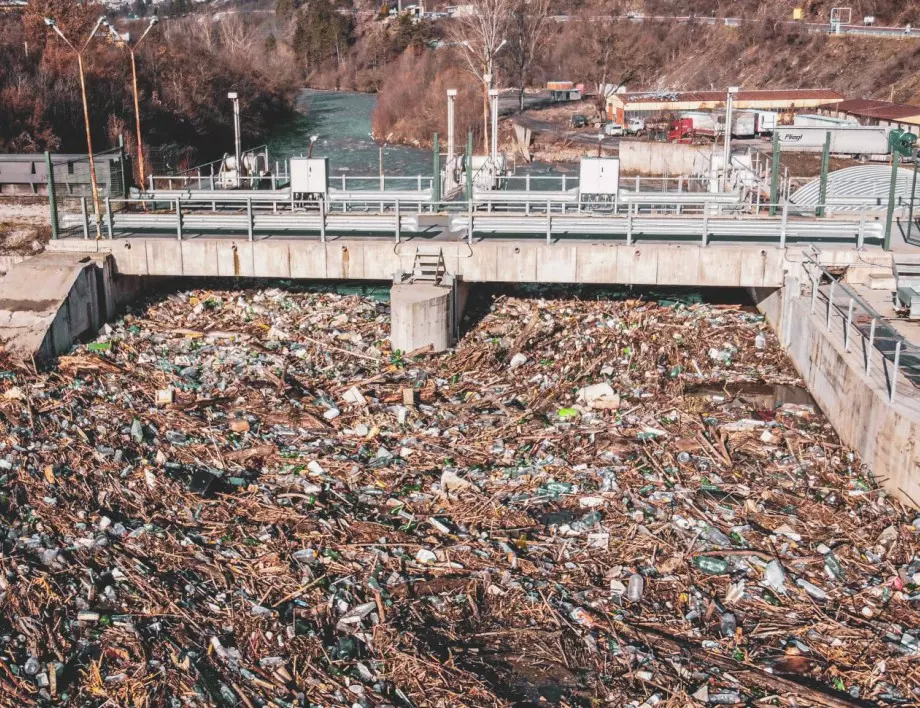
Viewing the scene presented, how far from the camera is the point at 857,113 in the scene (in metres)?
54.0

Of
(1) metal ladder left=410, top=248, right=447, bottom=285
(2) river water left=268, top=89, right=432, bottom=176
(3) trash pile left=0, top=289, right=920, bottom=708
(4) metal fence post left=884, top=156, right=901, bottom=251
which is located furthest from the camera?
(2) river water left=268, top=89, right=432, bottom=176

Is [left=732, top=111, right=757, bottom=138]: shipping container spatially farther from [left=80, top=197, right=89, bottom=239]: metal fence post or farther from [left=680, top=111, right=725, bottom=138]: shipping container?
[left=80, top=197, right=89, bottom=239]: metal fence post

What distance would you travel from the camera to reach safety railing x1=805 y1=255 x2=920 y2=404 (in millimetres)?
13000

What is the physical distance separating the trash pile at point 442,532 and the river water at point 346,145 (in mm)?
24515

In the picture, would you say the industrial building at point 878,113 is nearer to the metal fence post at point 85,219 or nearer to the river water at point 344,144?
the river water at point 344,144

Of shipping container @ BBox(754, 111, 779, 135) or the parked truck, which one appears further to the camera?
shipping container @ BBox(754, 111, 779, 135)

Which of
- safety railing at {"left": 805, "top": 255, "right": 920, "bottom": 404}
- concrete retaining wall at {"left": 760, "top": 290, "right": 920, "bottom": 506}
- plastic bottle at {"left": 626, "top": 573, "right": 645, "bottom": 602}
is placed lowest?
plastic bottle at {"left": 626, "top": 573, "right": 645, "bottom": 602}

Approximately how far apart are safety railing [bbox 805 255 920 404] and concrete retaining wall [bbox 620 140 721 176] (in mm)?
32281

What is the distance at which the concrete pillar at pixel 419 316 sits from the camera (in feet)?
57.5

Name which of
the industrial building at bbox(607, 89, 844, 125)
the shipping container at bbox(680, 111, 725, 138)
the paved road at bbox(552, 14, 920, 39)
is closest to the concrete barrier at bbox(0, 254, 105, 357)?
the shipping container at bbox(680, 111, 725, 138)

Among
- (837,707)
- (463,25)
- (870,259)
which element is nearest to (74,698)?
(837,707)

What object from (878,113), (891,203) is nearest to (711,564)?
(891,203)

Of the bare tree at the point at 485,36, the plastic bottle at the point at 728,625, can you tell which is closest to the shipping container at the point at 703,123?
the bare tree at the point at 485,36

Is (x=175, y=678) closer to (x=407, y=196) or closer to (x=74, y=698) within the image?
(x=74, y=698)
